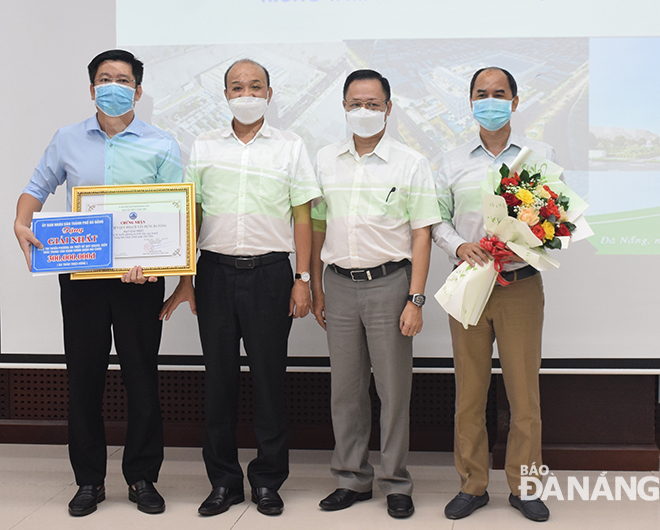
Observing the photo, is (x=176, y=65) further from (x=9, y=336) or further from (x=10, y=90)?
(x=9, y=336)

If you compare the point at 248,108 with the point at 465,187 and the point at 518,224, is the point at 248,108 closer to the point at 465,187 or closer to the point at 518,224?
the point at 465,187

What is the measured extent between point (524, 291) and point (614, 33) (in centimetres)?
143

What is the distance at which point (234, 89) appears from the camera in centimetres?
229

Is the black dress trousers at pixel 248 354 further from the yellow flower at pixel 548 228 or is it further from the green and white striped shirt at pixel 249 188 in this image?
the yellow flower at pixel 548 228

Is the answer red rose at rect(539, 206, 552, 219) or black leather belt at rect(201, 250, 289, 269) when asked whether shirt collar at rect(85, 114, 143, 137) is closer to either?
black leather belt at rect(201, 250, 289, 269)

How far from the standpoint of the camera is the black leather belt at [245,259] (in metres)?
2.26

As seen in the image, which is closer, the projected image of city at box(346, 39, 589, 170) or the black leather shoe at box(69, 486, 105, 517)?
the black leather shoe at box(69, 486, 105, 517)

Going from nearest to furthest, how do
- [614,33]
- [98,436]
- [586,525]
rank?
[586,525], [98,436], [614,33]

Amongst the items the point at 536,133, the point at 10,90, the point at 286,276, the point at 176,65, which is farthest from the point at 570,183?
the point at 10,90

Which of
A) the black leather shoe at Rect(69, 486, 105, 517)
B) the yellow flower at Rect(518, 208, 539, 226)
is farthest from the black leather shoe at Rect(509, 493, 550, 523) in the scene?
the black leather shoe at Rect(69, 486, 105, 517)

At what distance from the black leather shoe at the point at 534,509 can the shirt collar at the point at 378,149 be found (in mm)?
1445

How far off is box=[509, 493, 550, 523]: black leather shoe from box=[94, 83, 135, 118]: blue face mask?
2.20m

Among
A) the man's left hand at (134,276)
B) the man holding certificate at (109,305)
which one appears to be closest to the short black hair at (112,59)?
the man holding certificate at (109,305)

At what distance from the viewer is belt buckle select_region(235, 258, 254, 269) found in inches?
88.9
